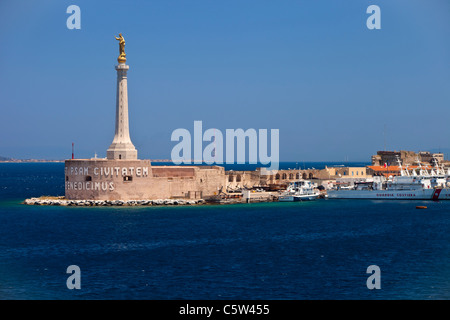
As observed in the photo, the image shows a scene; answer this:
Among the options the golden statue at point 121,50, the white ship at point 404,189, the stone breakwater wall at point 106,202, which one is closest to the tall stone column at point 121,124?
the golden statue at point 121,50

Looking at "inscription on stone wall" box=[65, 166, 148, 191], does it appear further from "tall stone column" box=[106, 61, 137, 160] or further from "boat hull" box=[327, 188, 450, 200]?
"boat hull" box=[327, 188, 450, 200]

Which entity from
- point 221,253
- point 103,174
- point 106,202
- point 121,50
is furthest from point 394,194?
point 221,253

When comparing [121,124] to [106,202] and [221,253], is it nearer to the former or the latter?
[106,202]

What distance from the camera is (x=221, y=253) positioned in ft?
125

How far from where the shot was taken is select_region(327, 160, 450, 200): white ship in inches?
3012

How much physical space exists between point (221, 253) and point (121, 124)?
3104 cm

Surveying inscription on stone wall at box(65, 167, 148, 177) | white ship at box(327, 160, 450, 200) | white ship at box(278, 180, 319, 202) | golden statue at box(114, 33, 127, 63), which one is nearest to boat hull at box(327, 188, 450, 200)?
white ship at box(327, 160, 450, 200)

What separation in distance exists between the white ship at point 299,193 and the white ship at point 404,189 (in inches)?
148

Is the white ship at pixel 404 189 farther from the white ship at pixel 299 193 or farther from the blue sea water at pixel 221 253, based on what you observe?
the blue sea water at pixel 221 253

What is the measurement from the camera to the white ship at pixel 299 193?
74.9 meters
